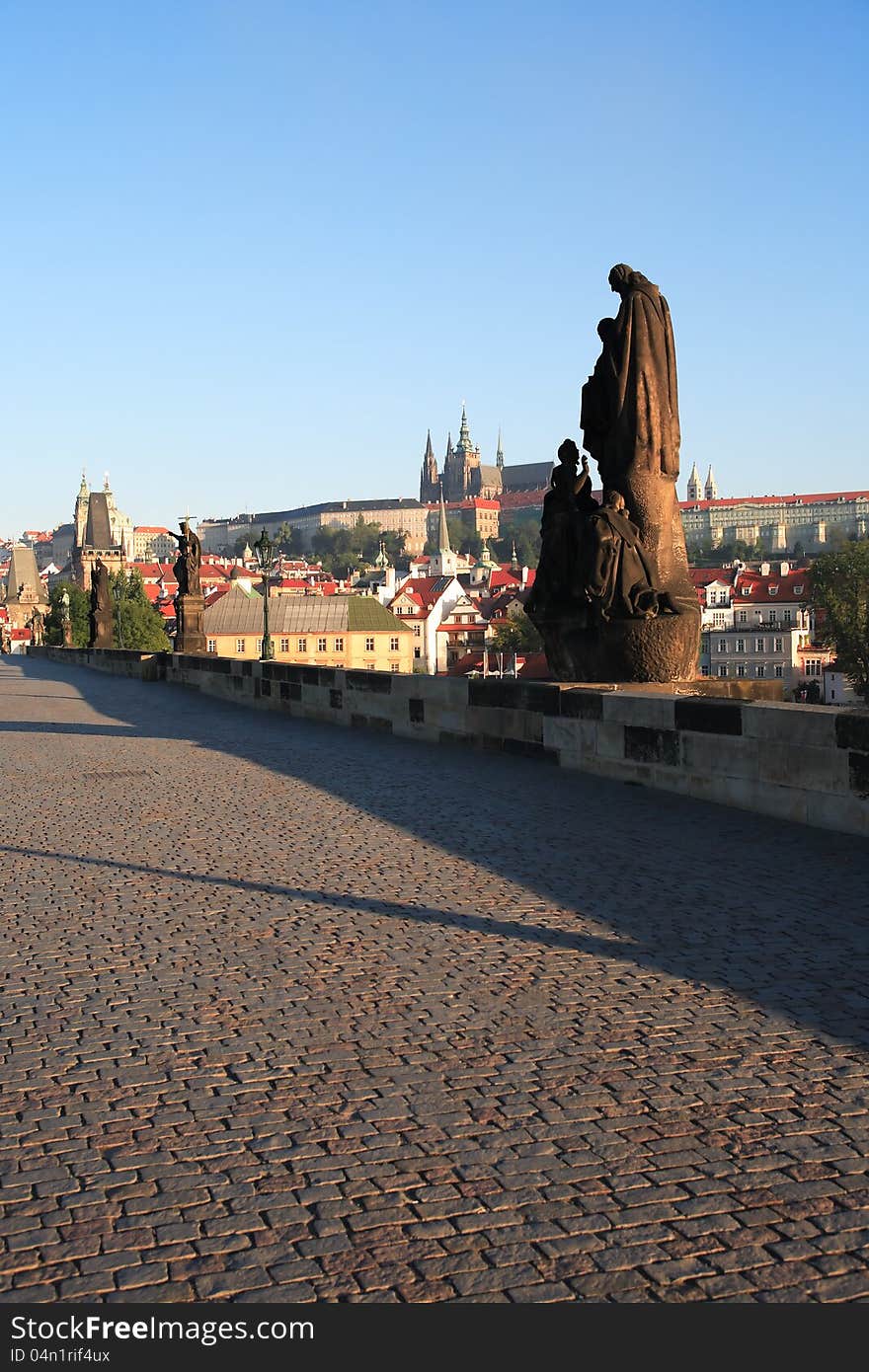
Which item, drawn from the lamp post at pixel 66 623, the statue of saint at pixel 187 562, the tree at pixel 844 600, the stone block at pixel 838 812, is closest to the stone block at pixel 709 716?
the stone block at pixel 838 812

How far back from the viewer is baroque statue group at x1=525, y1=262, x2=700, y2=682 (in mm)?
11594

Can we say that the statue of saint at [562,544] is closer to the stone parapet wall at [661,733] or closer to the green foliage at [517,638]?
the stone parapet wall at [661,733]

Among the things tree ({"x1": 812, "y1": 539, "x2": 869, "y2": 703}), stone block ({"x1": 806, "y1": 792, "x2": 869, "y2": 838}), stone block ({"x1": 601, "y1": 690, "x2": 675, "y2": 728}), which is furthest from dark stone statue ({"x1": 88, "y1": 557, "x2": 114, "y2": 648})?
stone block ({"x1": 806, "y1": 792, "x2": 869, "y2": 838})

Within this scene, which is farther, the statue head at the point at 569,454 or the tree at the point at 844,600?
the tree at the point at 844,600

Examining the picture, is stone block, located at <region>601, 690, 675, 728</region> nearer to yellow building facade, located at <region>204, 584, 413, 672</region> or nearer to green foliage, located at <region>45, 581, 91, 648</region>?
green foliage, located at <region>45, 581, 91, 648</region>

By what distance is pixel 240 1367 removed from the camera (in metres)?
2.57

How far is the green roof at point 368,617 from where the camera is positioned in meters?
116

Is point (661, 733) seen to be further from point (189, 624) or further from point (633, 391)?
point (189, 624)

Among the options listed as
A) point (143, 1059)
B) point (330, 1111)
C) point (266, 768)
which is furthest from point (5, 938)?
point (266, 768)

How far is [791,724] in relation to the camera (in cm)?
813

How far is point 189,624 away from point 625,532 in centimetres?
2732

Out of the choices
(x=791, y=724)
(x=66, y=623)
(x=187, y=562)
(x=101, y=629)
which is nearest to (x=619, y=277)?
(x=791, y=724)

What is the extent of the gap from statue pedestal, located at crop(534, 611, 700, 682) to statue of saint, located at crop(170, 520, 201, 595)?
24.8 metres

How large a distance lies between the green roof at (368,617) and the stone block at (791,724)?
106700 millimetres
